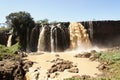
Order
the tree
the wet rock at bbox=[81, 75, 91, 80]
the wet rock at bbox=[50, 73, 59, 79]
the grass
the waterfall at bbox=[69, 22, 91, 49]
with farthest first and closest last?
the waterfall at bbox=[69, 22, 91, 49] → the tree → the wet rock at bbox=[50, 73, 59, 79] → the grass → the wet rock at bbox=[81, 75, 91, 80]

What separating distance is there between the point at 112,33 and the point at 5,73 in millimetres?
20028

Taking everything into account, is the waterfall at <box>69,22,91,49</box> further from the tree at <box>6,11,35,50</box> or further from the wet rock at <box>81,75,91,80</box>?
the wet rock at <box>81,75,91,80</box>

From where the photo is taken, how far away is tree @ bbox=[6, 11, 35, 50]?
108 ft

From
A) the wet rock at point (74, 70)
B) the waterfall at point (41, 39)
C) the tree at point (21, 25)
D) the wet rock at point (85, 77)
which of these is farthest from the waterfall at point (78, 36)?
the wet rock at point (85, 77)

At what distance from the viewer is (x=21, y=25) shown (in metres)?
32.9

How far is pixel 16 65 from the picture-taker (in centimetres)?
1994

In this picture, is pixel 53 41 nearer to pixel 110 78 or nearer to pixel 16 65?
pixel 16 65

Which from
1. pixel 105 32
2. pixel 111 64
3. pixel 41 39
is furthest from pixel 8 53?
pixel 105 32

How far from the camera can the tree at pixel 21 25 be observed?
33.0 meters

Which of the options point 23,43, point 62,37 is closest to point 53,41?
point 62,37

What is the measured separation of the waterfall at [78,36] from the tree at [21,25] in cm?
519

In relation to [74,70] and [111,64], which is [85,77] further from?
[111,64]

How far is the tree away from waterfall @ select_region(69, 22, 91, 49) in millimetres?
5189

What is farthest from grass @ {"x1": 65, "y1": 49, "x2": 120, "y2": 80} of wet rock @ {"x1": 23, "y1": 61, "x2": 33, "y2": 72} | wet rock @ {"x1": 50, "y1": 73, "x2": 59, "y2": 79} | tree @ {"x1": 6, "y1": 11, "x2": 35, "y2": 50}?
tree @ {"x1": 6, "y1": 11, "x2": 35, "y2": 50}
